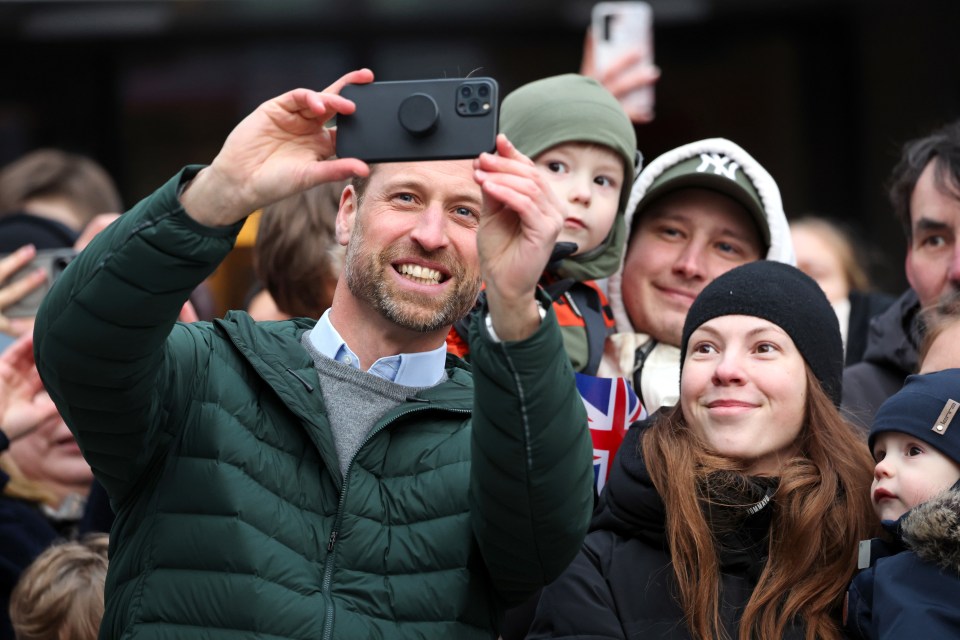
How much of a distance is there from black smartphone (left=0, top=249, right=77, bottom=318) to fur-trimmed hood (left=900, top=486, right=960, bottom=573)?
2427mm

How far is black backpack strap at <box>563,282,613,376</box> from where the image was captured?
352 centimetres

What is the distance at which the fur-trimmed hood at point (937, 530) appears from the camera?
8.95 ft

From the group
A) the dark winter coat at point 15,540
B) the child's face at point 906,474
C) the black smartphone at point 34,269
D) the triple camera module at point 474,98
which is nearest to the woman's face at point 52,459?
the dark winter coat at point 15,540

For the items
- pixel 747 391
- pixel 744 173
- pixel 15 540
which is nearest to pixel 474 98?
pixel 747 391

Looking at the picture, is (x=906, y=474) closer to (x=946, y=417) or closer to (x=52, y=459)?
(x=946, y=417)

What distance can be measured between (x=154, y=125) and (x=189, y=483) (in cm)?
544

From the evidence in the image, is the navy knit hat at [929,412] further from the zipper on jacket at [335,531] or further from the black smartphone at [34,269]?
the black smartphone at [34,269]

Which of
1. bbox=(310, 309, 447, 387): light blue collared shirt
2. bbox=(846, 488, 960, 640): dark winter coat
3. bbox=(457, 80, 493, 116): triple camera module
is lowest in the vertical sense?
bbox=(846, 488, 960, 640): dark winter coat

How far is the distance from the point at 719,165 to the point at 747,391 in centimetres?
85

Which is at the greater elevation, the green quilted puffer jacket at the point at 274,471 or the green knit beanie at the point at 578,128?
the green knit beanie at the point at 578,128

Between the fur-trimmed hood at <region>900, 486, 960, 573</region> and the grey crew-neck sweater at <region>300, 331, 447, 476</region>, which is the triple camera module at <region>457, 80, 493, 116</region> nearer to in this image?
the grey crew-neck sweater at <region>300, 331, 447, 476</region>

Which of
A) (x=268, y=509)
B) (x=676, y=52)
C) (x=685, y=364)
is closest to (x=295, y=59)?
(x=676, y=52)

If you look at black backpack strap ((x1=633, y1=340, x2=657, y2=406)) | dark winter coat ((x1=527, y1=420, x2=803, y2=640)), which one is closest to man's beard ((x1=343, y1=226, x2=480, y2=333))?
dark winter coat ((x1=527, y1=420, x2=803, y2=640))

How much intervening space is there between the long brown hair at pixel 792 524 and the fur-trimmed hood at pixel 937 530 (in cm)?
25
